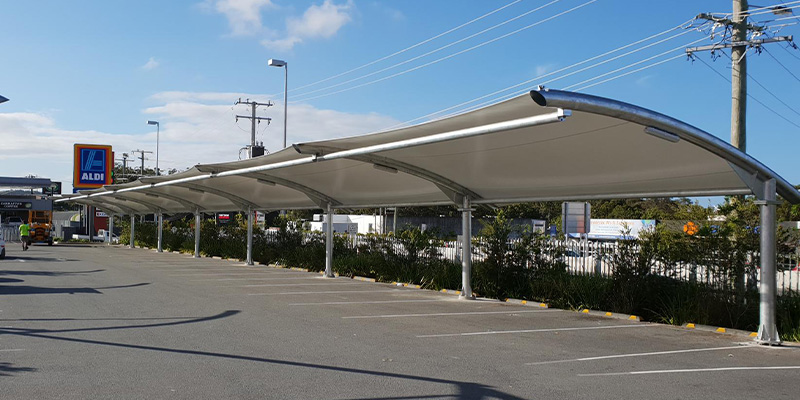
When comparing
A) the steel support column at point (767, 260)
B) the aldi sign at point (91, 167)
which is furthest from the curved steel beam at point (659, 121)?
the aldi sign at point (91, 167)

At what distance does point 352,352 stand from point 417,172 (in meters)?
6.50

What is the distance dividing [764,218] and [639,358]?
3250 mm

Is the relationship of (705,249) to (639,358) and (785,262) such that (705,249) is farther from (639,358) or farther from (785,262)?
(639,358)

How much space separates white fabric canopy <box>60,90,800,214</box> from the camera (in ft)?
30.1

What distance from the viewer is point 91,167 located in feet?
167

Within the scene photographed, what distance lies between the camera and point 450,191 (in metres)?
16.5

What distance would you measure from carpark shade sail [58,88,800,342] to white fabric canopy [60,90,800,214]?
18mm

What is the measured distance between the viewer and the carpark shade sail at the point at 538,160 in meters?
9.20

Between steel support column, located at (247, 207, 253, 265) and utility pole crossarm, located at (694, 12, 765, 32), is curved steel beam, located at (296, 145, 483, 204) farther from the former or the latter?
steel support column, located at (247, 207, 253, 265)

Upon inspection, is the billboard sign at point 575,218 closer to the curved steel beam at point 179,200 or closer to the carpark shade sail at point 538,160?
the carpark shade sail at point 538,160

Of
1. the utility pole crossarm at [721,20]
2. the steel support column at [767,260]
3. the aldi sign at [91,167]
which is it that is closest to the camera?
the steel support column at [767,260]

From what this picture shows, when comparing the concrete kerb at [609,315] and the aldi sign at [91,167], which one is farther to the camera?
the aldi sign at [91,167]

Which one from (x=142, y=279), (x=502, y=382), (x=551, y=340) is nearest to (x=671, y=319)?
(x=551, y=340)

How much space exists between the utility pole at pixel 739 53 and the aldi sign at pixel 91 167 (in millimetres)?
42914
